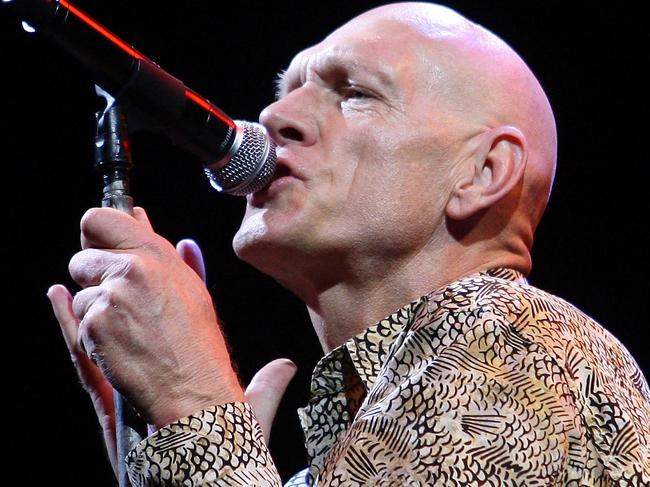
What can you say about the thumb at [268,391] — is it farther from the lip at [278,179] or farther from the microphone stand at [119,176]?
the microphone stand at [119,176]

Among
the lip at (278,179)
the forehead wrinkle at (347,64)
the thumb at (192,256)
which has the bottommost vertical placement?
the thumb at (192,256)

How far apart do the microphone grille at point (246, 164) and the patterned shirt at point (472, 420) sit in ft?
1.63

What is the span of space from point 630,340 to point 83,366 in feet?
6.84

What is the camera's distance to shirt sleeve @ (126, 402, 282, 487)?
158cm

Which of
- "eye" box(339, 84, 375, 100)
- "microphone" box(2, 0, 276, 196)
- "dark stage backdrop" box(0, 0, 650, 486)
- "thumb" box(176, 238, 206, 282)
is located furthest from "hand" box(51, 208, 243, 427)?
"dark stage backdrop" box(0, 0, 650, 486)

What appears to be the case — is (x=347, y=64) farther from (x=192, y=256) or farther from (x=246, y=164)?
(x=192, y=256)

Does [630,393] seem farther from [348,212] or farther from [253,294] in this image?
[253,294]

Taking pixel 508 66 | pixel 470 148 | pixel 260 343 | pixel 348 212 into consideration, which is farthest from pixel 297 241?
pixel 260 343

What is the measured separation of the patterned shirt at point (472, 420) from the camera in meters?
1.50

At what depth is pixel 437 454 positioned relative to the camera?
1496mm

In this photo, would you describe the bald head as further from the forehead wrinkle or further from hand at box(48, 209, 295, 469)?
hand at box(48, 209, 295, 469)

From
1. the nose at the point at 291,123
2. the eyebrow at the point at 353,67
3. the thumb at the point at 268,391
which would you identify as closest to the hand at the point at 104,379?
the thumb at the point at 268,391

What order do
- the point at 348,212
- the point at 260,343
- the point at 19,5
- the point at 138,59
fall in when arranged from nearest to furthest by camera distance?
the point at 19,5 → the point at 138,59 → the point at 348,212 → the point at 260,343

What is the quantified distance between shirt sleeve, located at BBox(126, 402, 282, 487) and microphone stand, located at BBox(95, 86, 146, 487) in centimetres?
9
